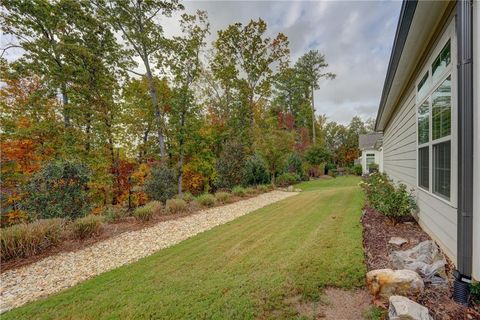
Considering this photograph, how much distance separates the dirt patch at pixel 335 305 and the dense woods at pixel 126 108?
6617mm

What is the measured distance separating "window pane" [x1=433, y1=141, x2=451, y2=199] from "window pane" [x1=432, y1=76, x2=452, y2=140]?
177 millimetres

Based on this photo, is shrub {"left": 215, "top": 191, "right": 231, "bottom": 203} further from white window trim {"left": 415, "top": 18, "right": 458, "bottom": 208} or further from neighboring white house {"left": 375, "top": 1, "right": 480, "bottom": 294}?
white window trim {"left": 415, "top": 18, "right": 458, "bottom": 208}

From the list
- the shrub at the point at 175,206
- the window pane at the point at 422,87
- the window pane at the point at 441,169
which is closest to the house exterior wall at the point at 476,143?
the window pane at the point at 441,169

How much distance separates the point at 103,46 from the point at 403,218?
46.1ft

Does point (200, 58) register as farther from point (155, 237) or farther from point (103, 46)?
point (155, 237)

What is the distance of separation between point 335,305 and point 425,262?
1.38 m

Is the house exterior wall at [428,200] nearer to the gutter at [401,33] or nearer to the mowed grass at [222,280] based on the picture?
the gutter at [401,33]

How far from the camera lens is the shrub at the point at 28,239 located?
13.1ft

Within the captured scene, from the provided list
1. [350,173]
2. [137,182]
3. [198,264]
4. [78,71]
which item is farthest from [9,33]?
[350,173]

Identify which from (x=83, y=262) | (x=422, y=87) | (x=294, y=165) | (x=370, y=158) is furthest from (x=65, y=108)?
(x=370, y=158)

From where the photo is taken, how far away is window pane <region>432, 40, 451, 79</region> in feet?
8.80

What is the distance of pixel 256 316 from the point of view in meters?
2.03

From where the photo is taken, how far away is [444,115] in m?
2.80

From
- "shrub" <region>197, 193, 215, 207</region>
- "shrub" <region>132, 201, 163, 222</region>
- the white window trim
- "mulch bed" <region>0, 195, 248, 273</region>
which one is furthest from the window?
"shrub" <region>132, 201, 163, 222</region>
